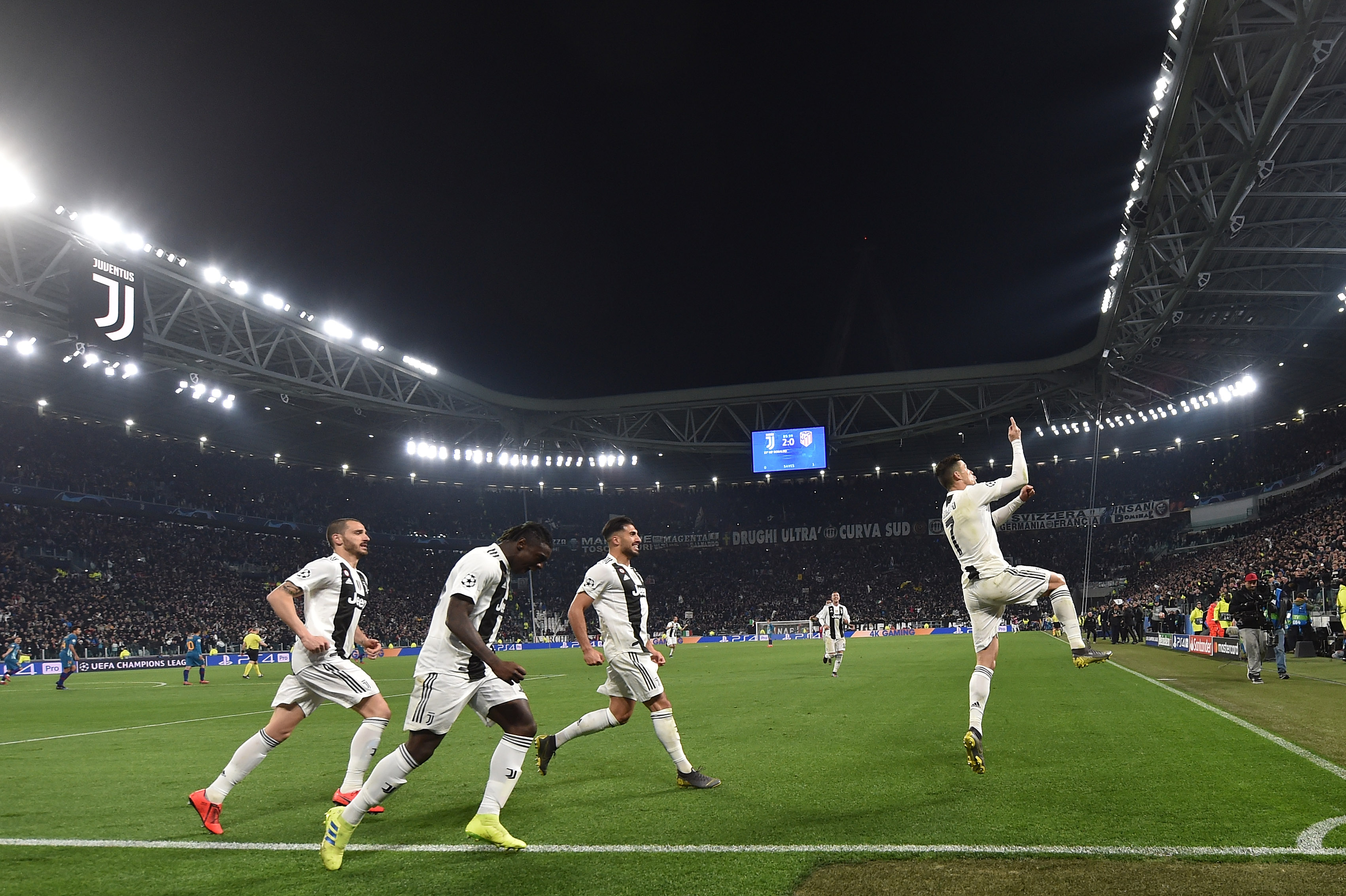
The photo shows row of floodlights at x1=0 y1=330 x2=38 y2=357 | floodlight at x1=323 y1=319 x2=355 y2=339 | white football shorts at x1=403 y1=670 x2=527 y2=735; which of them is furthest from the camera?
floodlight at x1=323 y1=319 x2=355 y2=339

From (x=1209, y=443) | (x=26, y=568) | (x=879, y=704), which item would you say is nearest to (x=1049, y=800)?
(x=879, y=704)

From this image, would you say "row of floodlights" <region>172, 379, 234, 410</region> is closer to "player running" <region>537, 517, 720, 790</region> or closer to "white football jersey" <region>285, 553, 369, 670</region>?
"white football jersey" <region>285, 553, 369, 670</region>

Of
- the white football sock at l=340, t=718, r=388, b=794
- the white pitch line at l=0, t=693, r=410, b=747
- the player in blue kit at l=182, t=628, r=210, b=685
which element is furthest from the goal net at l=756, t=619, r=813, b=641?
the white football sock at l=340, t=718, r=388, b=794

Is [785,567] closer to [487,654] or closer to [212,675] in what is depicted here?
[212,675]

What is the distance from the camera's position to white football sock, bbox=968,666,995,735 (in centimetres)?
756

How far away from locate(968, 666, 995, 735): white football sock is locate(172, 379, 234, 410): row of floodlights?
41673mm

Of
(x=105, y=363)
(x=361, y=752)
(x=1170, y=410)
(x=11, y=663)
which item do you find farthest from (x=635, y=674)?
Result: (x=1170, y=410)

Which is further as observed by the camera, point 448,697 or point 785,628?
point 785,628

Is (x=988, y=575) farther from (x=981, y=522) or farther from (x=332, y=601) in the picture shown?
(x=332, y=601)

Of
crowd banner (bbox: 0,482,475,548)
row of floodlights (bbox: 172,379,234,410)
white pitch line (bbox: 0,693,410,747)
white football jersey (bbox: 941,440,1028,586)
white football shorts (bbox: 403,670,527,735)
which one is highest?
row of floodlights (bbox: 172,379,234,410)

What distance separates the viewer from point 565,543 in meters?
74.4

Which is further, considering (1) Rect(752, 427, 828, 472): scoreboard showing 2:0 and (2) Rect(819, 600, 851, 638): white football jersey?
(1) Rect(752, 427, 828, 472): scoreboard showing 2:0

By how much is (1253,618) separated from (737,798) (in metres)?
14.1

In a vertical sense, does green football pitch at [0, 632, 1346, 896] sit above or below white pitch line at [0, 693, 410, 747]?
above
